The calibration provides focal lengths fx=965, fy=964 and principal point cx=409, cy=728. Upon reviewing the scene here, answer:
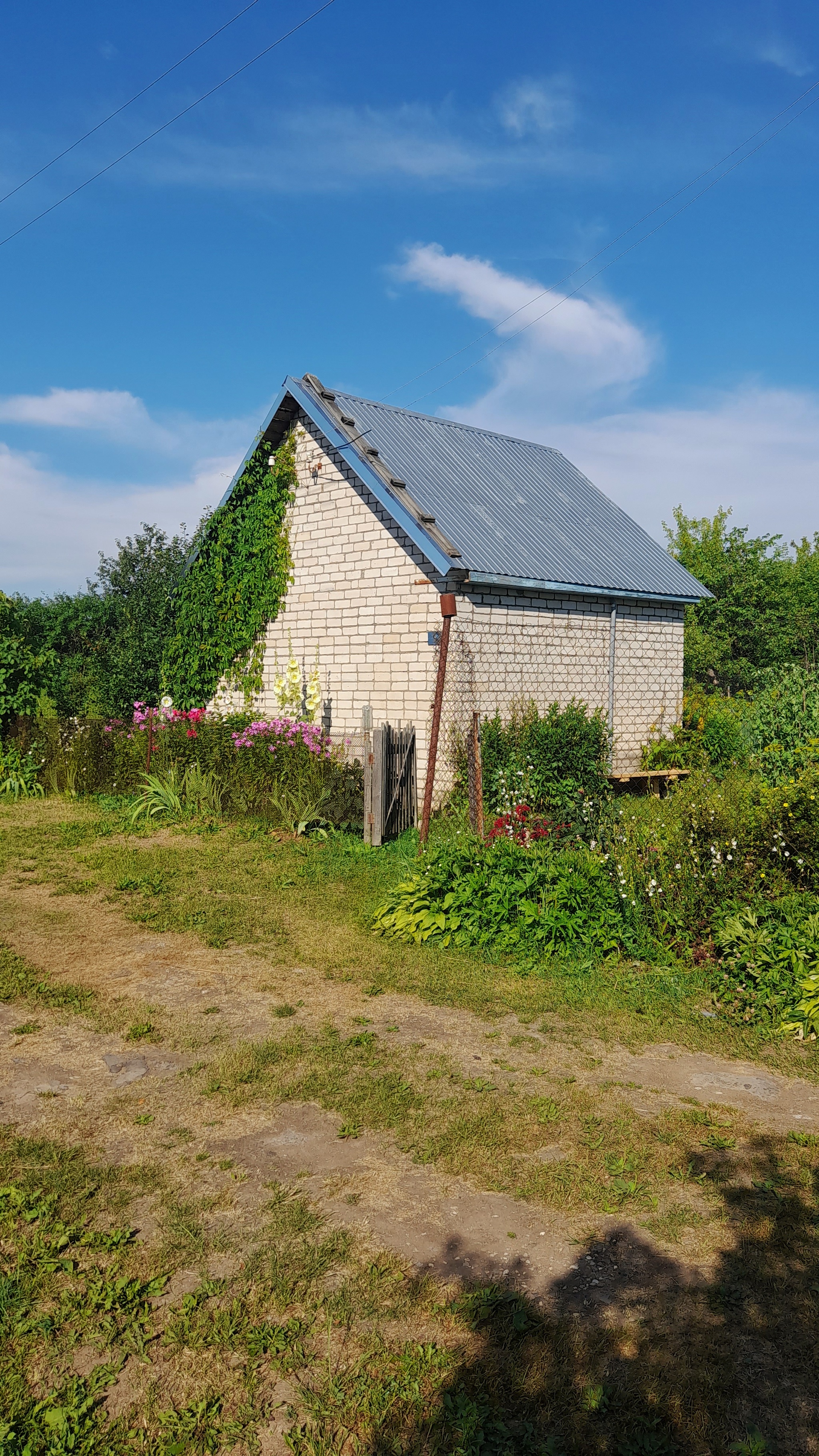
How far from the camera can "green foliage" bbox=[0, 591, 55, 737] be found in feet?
54.7

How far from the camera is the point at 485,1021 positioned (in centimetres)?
619

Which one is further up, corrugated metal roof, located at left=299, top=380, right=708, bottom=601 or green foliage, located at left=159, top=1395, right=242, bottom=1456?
corrugated metal roof, located at left=299, top=380, right=708, bottom=601

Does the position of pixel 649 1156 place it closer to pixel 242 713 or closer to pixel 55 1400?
pixel 55 1400

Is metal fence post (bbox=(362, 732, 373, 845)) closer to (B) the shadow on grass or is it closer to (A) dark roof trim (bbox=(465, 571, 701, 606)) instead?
(A) dark roof trim (bbox=(465, 571, 701, 606))

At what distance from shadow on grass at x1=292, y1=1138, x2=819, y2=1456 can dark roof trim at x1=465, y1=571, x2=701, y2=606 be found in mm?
9778

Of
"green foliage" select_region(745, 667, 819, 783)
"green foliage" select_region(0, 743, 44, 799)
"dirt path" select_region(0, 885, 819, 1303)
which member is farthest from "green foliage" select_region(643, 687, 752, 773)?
"dirt path" select_region(0, 885, 819, 1303)

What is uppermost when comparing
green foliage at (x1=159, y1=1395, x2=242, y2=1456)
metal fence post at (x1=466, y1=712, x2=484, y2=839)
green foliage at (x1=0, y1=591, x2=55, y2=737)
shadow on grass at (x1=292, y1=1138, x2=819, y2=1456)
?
green foliage at (x1=0, y1=591, x2=55, y2=737)

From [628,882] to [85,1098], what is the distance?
414 centimetres

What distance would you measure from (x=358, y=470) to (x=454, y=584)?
245 centimetres

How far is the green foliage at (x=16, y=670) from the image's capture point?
16.7 metres

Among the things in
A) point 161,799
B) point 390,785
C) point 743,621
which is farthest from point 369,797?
point 743,621

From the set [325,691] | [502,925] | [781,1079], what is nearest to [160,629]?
[325,691]

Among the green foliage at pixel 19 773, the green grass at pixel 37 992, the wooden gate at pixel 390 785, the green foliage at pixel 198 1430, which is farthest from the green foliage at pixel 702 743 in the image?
the green foliage at pixel 198 1430

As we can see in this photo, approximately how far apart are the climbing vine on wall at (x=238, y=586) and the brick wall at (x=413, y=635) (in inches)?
10.2
